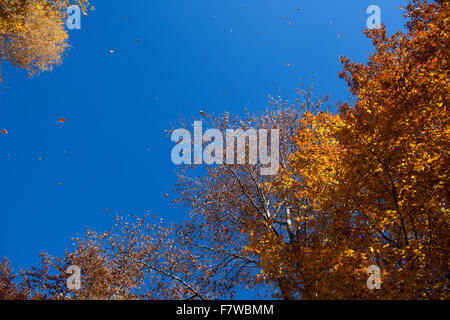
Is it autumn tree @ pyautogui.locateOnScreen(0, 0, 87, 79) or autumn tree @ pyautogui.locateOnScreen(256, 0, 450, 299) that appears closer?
autumn tree @ pyautogui.locateOnScreen(256, 0, 450, 299)

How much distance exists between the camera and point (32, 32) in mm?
18422

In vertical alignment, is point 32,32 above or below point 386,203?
above

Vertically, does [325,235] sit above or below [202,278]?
above

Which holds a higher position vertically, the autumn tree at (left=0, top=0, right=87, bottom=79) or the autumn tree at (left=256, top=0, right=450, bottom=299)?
the autumn tree at (left=0, top=0, right=87, bottom=79)

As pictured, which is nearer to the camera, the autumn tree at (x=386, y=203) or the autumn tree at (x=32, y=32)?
the autumn tree at (x=386, y=203)

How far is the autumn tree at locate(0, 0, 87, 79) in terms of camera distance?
52.9 ft

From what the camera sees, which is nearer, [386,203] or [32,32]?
[386,203]

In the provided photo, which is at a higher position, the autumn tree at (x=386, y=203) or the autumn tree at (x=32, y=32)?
the autumn tree at (x=32, y=32)

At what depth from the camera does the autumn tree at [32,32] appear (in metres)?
16.1
